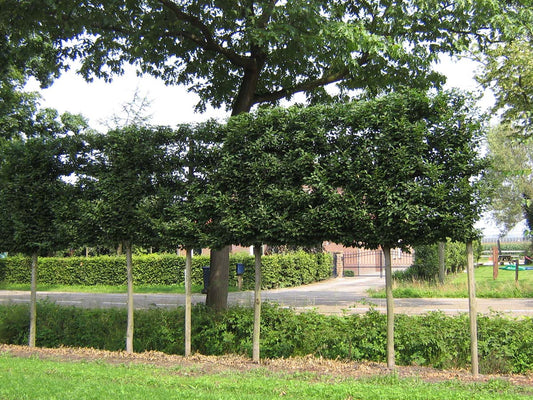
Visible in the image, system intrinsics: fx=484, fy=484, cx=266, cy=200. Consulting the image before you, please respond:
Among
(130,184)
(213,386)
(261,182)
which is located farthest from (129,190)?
(213,386)

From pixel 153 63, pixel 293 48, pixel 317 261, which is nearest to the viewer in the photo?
pixel 293 48

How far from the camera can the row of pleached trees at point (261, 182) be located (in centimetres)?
721

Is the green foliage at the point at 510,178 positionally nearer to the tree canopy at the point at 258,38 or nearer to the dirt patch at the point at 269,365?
the tree canopy at the point at 258,38

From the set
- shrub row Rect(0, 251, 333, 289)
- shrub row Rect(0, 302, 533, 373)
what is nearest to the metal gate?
shrub row Rect(0, 251, 333, 289)

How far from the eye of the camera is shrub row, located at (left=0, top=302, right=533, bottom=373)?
723cm

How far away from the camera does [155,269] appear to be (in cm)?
2547

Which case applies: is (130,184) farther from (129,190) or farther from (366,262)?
(366,262)

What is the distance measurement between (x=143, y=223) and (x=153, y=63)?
5211 mm

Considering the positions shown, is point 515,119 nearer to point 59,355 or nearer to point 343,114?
point 343,114

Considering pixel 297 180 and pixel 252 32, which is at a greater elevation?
pixel 252 32

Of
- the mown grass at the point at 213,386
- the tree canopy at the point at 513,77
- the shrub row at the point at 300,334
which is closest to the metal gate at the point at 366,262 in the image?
the tree canopy at the point at 513,77

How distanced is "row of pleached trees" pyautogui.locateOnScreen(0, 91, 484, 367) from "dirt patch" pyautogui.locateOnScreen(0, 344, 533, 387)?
1.26 feet

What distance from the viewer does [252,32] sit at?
29.3 feet

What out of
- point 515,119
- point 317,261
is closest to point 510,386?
point 515,119
